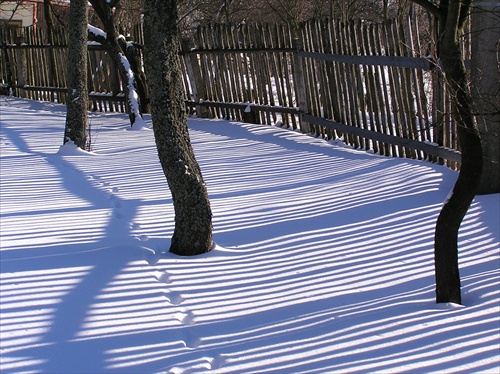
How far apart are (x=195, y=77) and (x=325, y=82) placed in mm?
3875

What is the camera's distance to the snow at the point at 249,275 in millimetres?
3330

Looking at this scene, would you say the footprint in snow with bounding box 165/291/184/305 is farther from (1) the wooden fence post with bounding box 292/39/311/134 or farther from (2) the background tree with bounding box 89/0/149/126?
(2) the background tree with bounding box 89/0/149/126

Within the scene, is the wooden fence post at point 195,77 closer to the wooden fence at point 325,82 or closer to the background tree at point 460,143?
the wooden fence at point 325,82

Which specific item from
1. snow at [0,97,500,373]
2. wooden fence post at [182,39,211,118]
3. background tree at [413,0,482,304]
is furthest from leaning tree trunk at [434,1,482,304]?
wooden fence post at [182,39,211,118]

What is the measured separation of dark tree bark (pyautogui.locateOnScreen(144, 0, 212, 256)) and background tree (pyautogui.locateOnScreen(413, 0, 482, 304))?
6.17 ft

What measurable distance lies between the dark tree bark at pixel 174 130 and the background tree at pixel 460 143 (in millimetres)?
1881

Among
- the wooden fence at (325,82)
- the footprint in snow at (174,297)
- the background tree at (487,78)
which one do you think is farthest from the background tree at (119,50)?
the footprint in snow at (174,297)

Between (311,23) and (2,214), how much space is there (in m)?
5.82

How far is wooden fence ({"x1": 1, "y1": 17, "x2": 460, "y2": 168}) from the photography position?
7.96 meters

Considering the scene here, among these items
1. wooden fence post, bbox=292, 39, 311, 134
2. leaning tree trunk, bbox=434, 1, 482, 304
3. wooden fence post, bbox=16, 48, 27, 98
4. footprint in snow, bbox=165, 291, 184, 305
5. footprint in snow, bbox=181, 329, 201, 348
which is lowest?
footprint in snow, bbox=181, 329, 201, 348

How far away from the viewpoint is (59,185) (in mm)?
7270

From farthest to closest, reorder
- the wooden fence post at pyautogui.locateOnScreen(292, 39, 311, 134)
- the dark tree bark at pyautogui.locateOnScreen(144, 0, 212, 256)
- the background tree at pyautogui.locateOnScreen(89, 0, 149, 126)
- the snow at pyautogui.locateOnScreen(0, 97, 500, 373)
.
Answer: the background tree at pyautogui.locateOnScreen(89, 0, 149, 126)
the wooden fence post at pyautogui.locateOnScreen(292, 39, 311, 134)
the dark tree bark at pyautogui.locateOnScreen(144, 0, 212, 256)
the snow at pyautogui.locateOnScreen(0, 97, 500, 373)

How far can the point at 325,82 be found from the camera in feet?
32.5

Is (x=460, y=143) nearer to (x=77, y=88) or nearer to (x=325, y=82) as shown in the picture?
(x=325, y=82)
